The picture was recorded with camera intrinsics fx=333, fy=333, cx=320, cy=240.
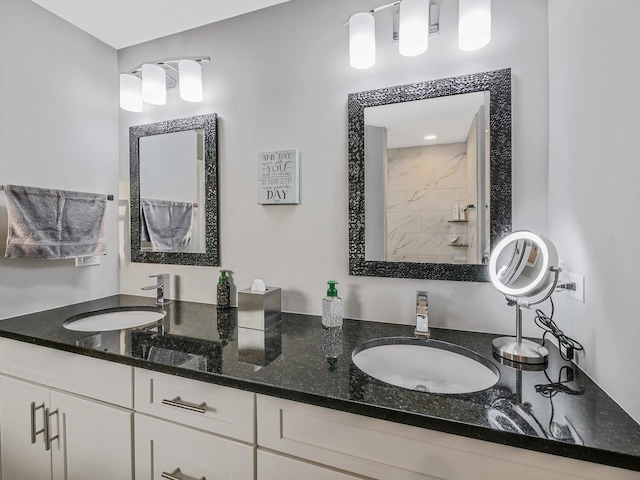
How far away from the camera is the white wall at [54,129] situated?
1.51m

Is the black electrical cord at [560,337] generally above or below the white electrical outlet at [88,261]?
below

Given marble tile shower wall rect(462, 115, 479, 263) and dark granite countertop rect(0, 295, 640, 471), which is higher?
marble tile shower wall rect(462, 115, 479, 263)

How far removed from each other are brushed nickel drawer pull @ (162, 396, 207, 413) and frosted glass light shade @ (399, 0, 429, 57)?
143 cm

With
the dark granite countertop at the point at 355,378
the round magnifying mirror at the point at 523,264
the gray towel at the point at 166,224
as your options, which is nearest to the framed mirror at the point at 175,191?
the gray towel at the point at 166,224

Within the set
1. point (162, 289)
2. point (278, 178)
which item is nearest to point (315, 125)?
point (278, 178)

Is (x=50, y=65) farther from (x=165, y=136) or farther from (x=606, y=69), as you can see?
(x=606, y=69)

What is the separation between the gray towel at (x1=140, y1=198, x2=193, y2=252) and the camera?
71.5 inches

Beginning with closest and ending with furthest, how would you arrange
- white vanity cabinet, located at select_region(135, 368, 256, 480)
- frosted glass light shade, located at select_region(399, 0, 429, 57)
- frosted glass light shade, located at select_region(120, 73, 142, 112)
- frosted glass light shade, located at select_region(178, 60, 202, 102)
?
white vanity cabinet, located at select_region(135, 368, 256, 480)
frosted glass light shade, located at select_region(399, 0, 429, 57)
frosted glass light shade, located at select_region(178, 60, 202, 102)
frosted glass light shade, located at select_region(120, 73, 142, 112)

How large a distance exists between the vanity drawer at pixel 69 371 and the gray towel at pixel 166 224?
73 cm

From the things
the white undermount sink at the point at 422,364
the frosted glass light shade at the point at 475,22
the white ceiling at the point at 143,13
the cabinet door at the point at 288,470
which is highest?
the white ceiling at the point at 143,13

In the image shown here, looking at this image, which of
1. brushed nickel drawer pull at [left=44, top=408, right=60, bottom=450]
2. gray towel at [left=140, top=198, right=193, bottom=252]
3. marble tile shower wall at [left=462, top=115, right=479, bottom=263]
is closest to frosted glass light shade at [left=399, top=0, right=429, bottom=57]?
marble tile shower wall at [left=462, top=115, right=479, bottom=263]

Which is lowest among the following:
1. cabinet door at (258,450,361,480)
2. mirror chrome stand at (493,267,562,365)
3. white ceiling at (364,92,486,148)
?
cabinet door at (258,450,361,480)

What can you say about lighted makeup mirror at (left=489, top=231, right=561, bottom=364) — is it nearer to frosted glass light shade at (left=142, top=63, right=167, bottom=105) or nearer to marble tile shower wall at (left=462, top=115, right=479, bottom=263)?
marble tile shower wall at (left=462, top=115, right=479, bottom=263)

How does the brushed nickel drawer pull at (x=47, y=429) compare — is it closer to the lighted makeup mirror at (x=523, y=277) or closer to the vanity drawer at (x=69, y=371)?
the vanity drawer at (x=69, y=371)
